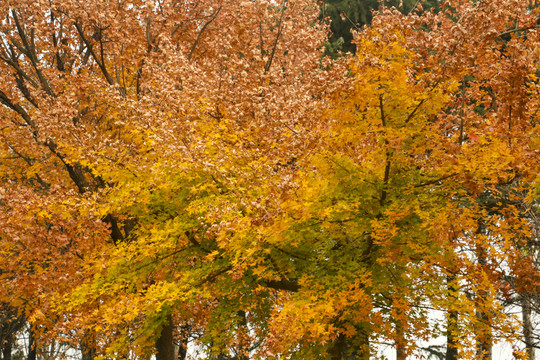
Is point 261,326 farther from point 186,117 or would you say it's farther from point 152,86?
point 152,86

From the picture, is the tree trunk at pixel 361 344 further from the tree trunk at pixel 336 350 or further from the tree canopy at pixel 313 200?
the tree trunk at pixel 336 350

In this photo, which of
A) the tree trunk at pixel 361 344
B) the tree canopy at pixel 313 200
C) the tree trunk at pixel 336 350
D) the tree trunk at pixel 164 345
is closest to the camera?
the tree canopy at pixel 313 200

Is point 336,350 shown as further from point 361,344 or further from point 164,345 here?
point 164,345

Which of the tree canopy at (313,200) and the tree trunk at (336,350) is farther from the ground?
the tree canopy at (313,200)

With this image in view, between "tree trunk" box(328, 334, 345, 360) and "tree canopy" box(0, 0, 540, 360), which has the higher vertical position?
"tree canopy" box(0, 0, 540, 360)

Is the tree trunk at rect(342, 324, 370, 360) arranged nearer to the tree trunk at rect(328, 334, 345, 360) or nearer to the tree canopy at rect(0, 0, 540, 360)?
the tree canopy at rect(0, 0, 540, 360)

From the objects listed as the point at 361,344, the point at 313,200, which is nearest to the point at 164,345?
the point at 361,344

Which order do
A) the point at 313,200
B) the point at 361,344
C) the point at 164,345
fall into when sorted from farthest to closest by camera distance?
the point at 164,345 → the point at 361,344 → the point at 313,200

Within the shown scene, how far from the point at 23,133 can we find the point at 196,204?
868 centimetres

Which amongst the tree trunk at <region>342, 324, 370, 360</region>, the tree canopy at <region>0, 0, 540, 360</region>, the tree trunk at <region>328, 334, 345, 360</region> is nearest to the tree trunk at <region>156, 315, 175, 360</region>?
the tree canopy at <region>0, 0, 540, 360</region>

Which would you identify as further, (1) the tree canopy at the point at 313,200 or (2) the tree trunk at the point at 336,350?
(2) the tree trunk at the point at 336,350

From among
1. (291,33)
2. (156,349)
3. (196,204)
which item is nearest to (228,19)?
(291,33)

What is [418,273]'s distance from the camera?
938cm

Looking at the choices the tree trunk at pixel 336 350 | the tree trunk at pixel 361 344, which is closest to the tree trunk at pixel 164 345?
the tree trunk at pixel 336 350
